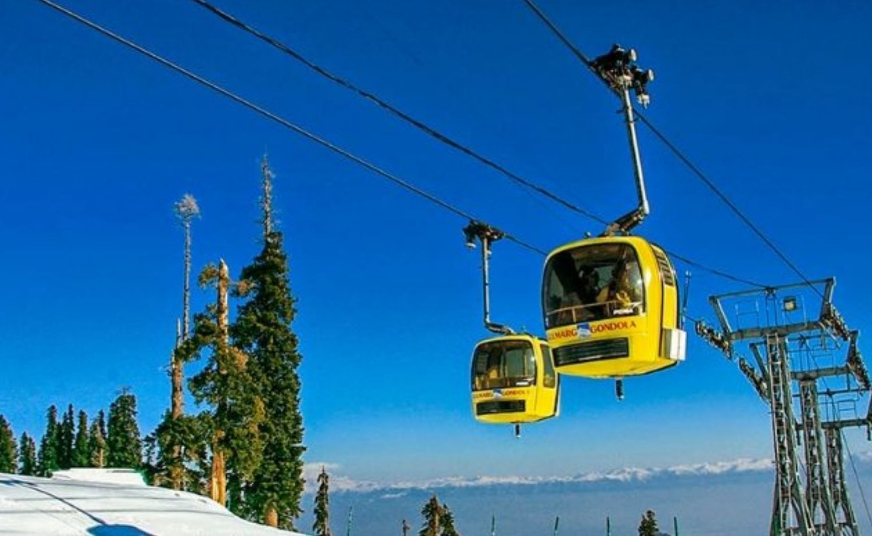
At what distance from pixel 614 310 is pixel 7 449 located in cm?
9569

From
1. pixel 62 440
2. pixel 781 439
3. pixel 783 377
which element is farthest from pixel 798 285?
pixel 62 440

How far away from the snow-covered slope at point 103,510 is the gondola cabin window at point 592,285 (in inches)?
245

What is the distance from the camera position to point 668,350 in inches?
517

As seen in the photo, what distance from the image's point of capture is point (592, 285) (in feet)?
43.5

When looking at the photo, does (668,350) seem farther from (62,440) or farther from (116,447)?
(62,440)

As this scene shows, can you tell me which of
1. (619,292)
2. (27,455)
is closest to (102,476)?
(619,292)

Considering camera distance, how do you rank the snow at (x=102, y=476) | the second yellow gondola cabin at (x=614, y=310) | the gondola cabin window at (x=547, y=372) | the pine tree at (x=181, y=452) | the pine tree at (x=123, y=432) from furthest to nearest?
the pine tree at (x=123, y=432) → the pine tree at (x=181, y=452) → the snow at (x=102, y=476) → the gondola cabin window at (x=547, y=372) → the second yellow gondola cabin at (x=614, y=310)

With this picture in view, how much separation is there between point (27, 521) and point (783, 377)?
23.6m

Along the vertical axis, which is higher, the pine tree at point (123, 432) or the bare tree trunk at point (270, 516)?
the pine tree at point (123, 432)

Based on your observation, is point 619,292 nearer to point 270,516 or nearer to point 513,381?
point 513,381

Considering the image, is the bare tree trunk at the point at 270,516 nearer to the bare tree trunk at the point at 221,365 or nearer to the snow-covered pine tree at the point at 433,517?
the bare tree trunk at the point at 221,365

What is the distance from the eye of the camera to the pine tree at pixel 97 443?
7796 cm

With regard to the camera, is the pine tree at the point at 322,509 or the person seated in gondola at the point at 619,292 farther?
the pine tree at the point at 322,509

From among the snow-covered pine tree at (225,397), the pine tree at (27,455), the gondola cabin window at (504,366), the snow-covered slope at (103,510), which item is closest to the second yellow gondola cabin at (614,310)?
the gondola cabin window at (504,366)
